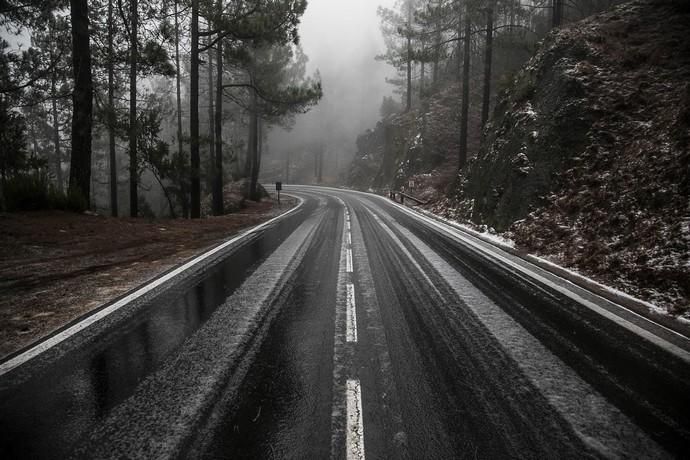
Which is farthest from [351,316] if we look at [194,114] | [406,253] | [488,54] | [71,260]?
[488,54]

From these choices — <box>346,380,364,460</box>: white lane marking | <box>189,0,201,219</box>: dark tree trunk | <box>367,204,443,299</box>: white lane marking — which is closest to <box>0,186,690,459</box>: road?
<box>346,380,364,460</box>: white lane marking

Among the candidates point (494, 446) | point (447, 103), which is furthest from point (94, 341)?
point (447, 103)

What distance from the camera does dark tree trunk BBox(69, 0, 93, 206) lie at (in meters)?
10.1

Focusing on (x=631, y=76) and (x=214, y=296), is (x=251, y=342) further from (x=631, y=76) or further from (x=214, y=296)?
(x=631, y=76)

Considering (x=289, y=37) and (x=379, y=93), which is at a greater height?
(x=379, y=93)

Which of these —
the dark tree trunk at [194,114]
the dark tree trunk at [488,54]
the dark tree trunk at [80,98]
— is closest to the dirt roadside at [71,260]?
the dark tree trunk at [80,98]

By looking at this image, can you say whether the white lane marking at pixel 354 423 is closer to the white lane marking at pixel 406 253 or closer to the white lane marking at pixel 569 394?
the white lane marking at pixel 569 394

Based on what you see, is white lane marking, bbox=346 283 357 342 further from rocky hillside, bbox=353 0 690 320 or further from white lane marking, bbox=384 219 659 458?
rocky hillside, bbox=353 0 690 320

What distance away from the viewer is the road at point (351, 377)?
94.0 inches

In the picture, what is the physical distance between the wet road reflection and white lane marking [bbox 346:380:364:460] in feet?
6.07

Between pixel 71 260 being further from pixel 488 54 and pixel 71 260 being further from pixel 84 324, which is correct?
pixel 488 54

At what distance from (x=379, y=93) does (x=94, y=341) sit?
291 ft

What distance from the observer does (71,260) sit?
6797 mm

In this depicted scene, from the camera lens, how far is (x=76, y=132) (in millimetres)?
10359
